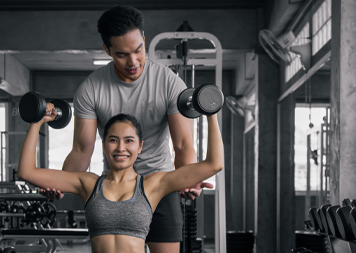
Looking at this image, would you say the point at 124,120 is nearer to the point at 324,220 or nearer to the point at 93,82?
the point at 93,82

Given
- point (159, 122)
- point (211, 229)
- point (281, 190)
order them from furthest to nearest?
1. point (211, 229)
2. point (281, 190)
3. point (159, 122)

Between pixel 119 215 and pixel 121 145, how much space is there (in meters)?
0.19

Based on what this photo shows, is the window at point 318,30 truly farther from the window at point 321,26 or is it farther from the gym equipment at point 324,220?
the gym equipment at point 324,220

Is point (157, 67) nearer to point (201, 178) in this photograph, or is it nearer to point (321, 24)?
point (201, 178)

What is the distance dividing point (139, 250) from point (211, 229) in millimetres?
6158

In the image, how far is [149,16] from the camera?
4.69 metres

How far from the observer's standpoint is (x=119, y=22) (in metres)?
1.32

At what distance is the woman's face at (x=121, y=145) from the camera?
1376 millimetres

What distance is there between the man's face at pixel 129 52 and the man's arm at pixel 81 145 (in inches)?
8.4

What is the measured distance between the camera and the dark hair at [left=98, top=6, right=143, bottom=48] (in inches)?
52.2

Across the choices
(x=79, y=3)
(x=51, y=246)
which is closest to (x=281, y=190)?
(x=51, y=246)

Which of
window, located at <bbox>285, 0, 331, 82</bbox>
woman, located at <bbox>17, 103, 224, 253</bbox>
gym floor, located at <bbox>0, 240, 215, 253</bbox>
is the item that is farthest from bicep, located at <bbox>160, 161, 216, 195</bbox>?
gym floor, located at <bbox>0, 240, 215, 253</bbox>

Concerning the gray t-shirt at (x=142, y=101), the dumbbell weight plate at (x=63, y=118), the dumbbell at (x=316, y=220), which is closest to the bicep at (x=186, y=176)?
the gray t-shirt at (x=142, y=101)

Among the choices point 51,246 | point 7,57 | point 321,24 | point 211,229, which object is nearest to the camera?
point 321,24
